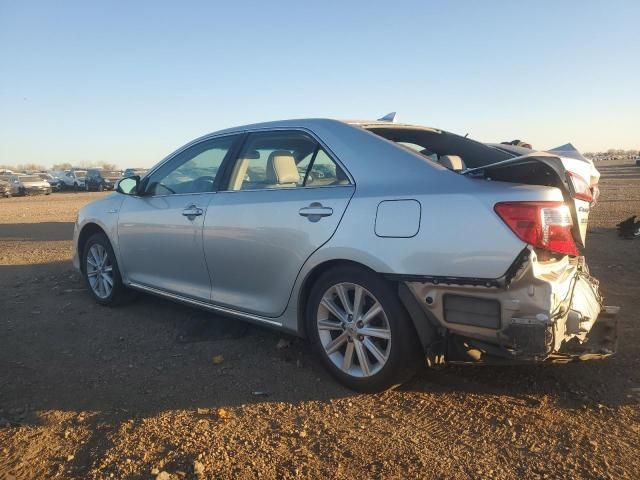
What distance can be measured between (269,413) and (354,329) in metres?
0.72

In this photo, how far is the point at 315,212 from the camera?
3430mm

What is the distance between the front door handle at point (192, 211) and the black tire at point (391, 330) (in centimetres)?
130

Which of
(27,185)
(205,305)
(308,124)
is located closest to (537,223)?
(308,124)

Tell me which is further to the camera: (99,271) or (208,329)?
(99,271)

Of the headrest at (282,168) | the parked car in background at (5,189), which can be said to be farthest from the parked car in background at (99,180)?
the headrest at (282,168)

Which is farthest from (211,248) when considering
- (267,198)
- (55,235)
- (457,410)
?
(55,235)

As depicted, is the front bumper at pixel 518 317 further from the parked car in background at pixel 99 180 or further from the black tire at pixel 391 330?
the parked car in background at pixel 99 180

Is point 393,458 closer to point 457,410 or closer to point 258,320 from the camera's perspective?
point 457,410

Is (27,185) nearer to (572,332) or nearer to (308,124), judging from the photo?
(308,124)

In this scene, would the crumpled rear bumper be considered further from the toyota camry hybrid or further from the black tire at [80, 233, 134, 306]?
the black tire at [80, 233, 134, 306]

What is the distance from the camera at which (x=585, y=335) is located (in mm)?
3186

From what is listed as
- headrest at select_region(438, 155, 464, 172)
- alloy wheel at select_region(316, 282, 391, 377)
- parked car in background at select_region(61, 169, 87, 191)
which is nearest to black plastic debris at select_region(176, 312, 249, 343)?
alloy wheel at select_region(316, 282, 391, 377)

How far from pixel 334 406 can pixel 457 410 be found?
0.73 metres

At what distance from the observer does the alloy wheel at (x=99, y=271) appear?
A: 5.28 meters
